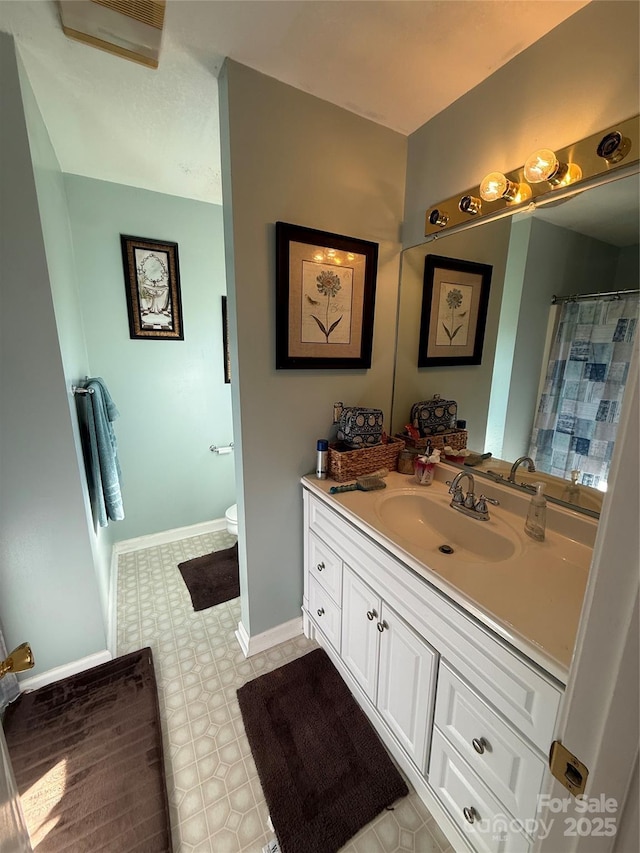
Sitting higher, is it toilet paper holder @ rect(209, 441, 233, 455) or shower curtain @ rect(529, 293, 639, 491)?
shower curtain @ rect(529, 293, 639, 491)

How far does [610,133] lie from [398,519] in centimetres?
138

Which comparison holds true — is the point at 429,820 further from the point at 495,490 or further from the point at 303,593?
the point at 495,490

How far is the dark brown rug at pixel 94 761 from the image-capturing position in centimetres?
105

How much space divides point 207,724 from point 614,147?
245 cm

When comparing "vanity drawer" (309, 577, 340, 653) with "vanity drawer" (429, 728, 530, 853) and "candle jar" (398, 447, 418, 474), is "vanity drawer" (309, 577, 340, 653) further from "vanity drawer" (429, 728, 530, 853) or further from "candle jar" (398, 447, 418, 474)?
"candle jar" (398, 447, 418, 474)

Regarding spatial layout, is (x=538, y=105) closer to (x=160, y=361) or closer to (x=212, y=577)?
(x=160, y=361)

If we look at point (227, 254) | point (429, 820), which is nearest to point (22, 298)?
point (227, 254)

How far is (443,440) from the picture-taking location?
1.64 metres

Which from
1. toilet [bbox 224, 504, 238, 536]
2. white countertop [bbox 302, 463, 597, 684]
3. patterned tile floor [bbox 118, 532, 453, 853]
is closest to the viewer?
white countertop [bbox 302, 463, 597, 684]

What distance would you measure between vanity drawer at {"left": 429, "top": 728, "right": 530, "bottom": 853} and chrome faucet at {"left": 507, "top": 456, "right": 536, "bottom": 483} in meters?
0.88

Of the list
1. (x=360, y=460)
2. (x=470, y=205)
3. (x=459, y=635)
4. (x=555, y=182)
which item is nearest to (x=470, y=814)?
(x=459, y=635)

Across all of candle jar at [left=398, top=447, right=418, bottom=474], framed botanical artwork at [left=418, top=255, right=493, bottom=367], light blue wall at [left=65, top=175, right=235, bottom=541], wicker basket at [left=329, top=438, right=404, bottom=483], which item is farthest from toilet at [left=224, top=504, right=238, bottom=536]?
framed botanical artwork at [left=418, top=255, right=493, bottom=367]

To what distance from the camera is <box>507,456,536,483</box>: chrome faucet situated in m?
1.26

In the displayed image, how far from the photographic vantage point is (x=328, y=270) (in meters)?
1.46
